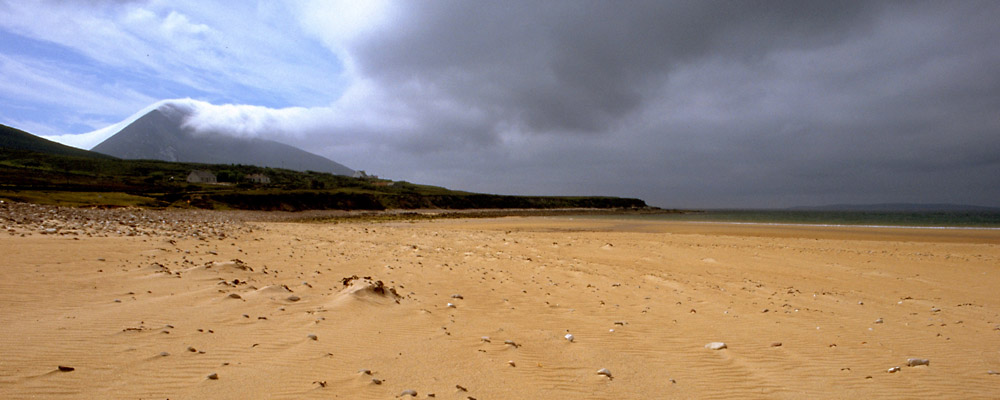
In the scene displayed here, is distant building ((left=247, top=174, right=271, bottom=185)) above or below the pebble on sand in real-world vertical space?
above

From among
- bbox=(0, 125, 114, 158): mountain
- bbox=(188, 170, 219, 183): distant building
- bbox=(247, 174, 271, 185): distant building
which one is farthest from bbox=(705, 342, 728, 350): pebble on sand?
bbox=(0, 125, 114, 158): mountain

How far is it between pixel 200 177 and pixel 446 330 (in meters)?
119

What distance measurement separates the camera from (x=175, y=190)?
6544 cm

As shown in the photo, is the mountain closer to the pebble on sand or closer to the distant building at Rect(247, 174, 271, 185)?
the distant building at Rect(247, 174, 271, 185)

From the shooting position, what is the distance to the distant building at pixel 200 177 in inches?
3830

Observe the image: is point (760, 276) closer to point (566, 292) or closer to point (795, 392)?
point (566, 292)

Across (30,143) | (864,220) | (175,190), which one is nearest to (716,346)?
(175,190)

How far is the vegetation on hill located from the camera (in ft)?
153

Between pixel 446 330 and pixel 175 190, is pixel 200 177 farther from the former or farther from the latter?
pixel 446 330

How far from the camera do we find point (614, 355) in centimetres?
560

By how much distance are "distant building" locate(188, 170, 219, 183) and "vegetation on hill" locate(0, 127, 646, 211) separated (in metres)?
2.25

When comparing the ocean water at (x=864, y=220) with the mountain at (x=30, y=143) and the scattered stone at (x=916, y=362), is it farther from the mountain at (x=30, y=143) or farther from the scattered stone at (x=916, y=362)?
the mountain at (x=30, y=143)

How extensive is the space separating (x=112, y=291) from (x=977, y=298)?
64.0ft

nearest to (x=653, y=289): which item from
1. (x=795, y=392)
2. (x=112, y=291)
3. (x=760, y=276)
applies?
(x=760, y=276)
